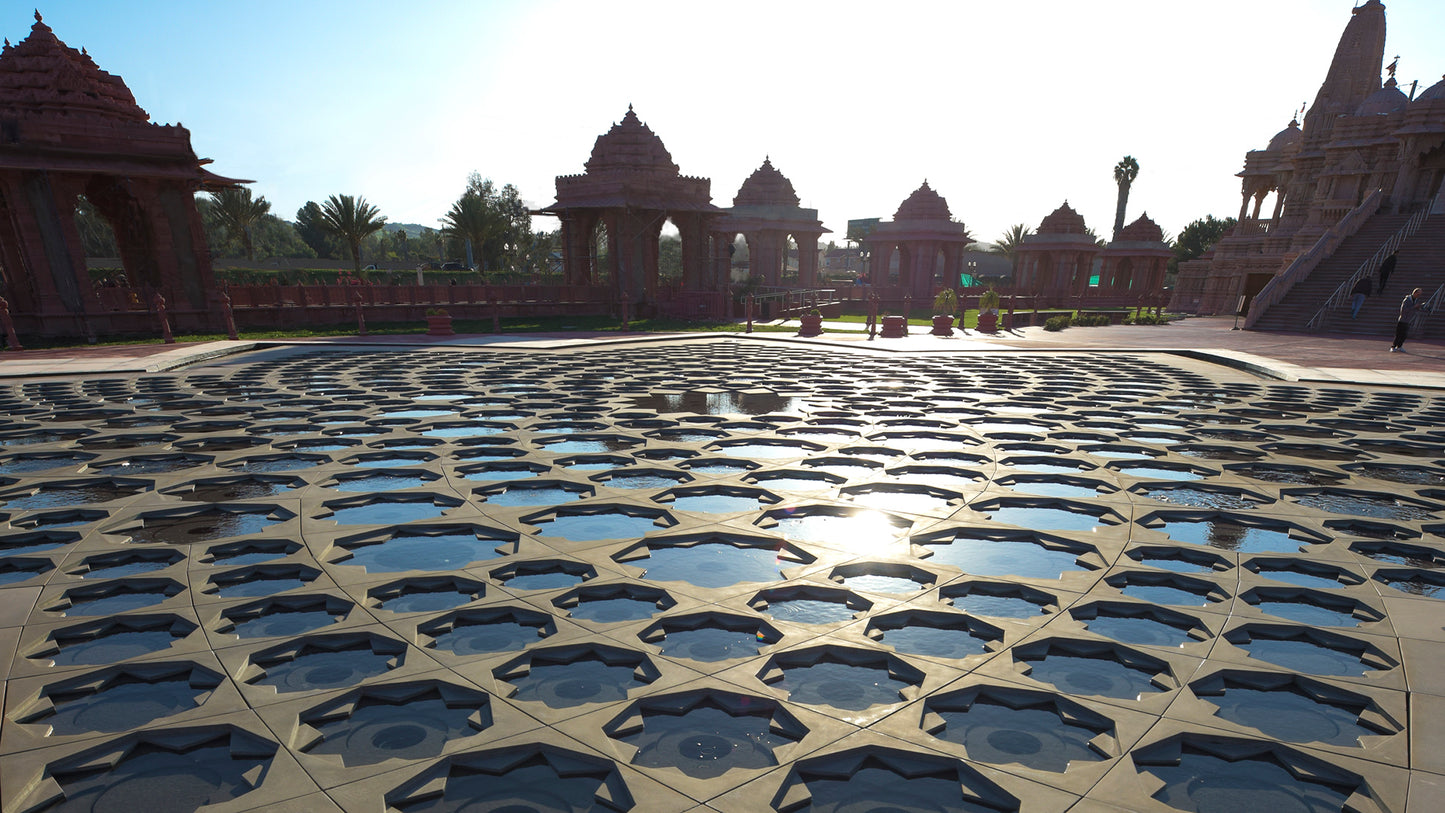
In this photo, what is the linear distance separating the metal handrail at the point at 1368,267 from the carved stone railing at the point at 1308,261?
4.33ft

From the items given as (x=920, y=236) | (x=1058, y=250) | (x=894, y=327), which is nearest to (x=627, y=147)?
(x=894, y=327)

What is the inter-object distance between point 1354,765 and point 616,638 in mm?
2956

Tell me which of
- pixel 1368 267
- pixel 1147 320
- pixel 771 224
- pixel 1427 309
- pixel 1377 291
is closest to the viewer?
pixel 1427 309

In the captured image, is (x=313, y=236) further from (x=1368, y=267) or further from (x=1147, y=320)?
(x=1368, y=267)

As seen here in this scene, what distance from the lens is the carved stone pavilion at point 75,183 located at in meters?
17.7

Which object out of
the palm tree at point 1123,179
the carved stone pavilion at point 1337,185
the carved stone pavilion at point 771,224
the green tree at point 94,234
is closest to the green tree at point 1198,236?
the palm tree at point 1123,179

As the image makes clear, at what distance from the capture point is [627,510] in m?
5.25

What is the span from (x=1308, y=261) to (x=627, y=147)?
2594 cm

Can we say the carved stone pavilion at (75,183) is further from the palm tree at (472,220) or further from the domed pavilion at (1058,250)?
the domed pavilion at (1058,250)

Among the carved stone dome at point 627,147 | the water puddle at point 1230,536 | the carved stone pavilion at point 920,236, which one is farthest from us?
the carved stone pavilion at point 920,236

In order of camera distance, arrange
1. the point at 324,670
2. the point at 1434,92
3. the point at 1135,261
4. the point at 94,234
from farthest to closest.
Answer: the point at 94,234 < the point at 1135,261 < the point at 1434,92 < the point at 324,670

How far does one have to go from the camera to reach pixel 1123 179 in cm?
6003

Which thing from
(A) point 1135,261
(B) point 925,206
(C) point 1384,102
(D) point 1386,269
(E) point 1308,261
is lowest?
(D) point 1386,269

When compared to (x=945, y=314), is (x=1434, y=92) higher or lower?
higher
